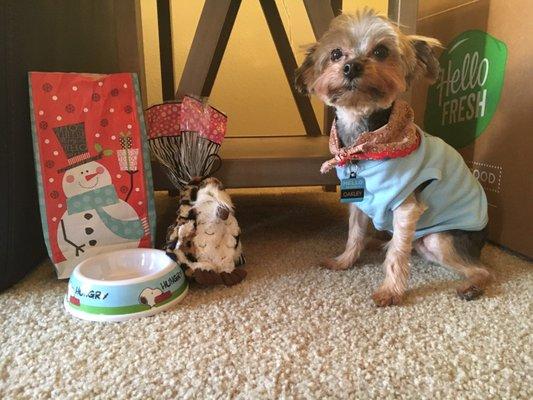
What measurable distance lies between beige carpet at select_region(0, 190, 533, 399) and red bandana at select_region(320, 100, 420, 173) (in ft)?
0.95

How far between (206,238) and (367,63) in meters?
0.51

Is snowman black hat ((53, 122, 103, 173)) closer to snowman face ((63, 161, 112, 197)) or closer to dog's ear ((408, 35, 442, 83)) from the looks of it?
snowman face ((63, 161, 112, 197))

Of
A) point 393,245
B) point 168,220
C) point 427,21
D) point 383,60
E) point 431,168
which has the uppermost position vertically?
point 427,21

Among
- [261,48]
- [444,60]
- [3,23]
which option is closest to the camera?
[3,23]

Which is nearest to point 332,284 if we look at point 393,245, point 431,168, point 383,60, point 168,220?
point 393,245

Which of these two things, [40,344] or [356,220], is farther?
[356,220]

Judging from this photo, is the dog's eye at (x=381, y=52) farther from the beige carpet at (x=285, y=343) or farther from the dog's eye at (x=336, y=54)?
the beige carpet at (x=285, y=343)

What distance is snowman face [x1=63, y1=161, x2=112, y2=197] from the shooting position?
961mm

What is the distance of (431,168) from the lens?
38.1 inches

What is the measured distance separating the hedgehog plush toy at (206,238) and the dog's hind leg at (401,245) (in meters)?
0.33

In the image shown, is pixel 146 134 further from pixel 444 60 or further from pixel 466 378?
pixel 444 60

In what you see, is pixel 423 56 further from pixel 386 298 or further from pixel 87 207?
A: pixel 87 207

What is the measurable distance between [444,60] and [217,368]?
4.00ft

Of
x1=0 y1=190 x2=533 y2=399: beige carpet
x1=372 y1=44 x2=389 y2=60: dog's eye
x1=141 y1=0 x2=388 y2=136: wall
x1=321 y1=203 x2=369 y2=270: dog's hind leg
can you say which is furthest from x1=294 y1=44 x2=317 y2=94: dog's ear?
x1=141 y1=0 x2=388 y2=136: wall
